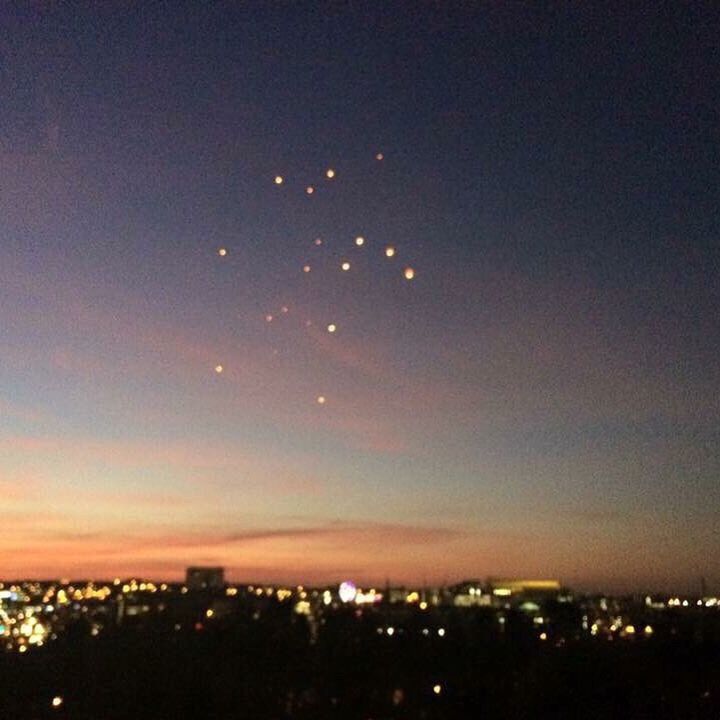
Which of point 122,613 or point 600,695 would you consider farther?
point 122,613

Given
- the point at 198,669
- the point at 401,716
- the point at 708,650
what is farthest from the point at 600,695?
the point at 708,650

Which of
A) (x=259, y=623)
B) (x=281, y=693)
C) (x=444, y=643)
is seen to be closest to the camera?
(x=281, y=693)

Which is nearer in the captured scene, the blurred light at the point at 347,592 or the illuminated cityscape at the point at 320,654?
the illuminated cityscape at the point at 320,654

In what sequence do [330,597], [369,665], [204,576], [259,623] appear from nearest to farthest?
[369,665] < [259,623] < [204,576] < [330,597]

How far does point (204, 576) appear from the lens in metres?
102

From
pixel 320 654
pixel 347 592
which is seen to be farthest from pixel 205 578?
pixel 320 654

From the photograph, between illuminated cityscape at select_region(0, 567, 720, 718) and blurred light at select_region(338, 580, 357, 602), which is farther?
blurred light at select_region(338, 580, 357, 602)

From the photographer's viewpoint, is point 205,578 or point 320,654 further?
point 205,578

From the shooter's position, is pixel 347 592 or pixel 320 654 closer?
pixel 320 654

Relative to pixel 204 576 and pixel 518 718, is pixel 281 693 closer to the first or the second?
pixel 518 718

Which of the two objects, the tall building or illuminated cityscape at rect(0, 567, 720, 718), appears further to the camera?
the tall building

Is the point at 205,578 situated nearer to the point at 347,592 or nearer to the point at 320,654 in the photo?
the point at 347,592

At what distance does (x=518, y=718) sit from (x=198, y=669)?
33.1 ft

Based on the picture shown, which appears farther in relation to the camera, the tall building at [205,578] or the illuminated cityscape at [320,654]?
the tall building at [205,578]
